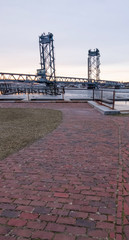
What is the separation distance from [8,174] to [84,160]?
77.8 inches

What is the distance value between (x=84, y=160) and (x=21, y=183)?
1.79m

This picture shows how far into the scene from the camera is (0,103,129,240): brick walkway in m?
2.27

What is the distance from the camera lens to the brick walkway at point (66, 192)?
2271 millimetres

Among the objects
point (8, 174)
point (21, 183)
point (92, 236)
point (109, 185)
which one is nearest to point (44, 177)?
point (21, 183)

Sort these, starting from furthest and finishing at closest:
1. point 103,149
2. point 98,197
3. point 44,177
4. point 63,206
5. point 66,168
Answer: point 103,149
point 66,168
point 44,177
point 98,197
point 63,206

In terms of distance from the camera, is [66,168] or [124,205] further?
[66,168]

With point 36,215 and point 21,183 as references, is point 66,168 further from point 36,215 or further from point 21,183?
point 36,215

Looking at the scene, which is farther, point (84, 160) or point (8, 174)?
point (84, 160)

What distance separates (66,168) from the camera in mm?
3969

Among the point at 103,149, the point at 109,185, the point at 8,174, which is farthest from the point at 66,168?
the point at 103,149

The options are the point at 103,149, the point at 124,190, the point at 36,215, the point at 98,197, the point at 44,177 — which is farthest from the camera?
→ the point at 103,149

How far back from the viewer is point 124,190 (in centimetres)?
314

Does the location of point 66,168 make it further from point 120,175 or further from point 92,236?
point 92,236

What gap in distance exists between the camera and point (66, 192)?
309cm
